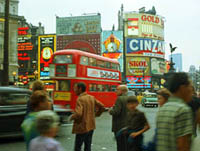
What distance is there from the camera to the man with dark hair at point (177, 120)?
263 centimetres

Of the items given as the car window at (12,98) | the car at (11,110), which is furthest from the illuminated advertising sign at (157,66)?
the car at (11,110)

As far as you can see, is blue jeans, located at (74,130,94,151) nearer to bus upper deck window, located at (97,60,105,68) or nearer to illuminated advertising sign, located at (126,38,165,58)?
bus upper deck window, located at (97,60,105,68)

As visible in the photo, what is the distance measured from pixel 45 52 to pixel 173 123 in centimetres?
7639

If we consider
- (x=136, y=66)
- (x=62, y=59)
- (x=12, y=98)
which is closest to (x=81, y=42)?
(x=136, y=66)

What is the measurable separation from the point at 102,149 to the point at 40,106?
171 inches

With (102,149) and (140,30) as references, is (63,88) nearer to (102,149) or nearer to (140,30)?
(102,149)

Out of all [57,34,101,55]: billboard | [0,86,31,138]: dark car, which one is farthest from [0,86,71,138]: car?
[57,34,101,55]: billboard

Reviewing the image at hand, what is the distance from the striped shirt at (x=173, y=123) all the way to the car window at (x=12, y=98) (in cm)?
688

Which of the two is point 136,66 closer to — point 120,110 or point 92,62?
point 92,62

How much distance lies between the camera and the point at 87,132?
5.70 metres

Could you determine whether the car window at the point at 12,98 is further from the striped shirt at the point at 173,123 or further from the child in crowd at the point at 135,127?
the striped shirt at the point at 173,123

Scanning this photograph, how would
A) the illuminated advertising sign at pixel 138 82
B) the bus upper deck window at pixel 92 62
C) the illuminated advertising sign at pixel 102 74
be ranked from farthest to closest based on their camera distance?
the illuminated advertising sign at pixel 138 82 → the bus upper deck window at pixel 92 62 → the illuminated advertising sign at pixel 102 74

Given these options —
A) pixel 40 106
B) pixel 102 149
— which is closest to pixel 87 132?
pixel 40 106

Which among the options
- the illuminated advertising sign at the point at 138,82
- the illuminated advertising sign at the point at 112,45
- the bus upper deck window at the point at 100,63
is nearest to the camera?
the bus upper deck window at the point at 100,63
